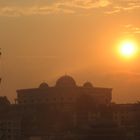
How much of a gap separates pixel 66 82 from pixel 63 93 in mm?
1584

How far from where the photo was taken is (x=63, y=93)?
73875mm

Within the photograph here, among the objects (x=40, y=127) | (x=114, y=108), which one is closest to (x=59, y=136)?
(x=40, y=127)

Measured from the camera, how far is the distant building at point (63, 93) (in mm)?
73125

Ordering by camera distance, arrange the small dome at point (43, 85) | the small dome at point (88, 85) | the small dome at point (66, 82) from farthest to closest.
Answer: the small dome at point (88, 85) < the small dome at point (43, 85) < the small dome at point (66, 82)

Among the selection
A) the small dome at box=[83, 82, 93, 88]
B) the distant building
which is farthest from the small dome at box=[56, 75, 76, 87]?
the small dome at box=[83, 82, 93, 88]

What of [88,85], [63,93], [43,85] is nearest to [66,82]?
[63,93]

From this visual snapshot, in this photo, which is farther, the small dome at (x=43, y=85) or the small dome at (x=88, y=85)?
the small dome at (x=88, y=85)

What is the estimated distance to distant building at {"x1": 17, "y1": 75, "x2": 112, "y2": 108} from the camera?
73.1 meters

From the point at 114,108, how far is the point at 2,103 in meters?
13.9

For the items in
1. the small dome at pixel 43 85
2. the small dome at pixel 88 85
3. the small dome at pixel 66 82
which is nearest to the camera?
the small dome at pixel 66 82

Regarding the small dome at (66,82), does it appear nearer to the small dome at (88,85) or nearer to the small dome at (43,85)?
the small dome at (43,85)

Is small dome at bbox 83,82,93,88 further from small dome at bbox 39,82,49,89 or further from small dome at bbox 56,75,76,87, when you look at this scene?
small dome at bbox 39,82,49,89

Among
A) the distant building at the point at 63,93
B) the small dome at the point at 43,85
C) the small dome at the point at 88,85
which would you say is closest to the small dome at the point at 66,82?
the distant building at the point at 63,93

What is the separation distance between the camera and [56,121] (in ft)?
183
